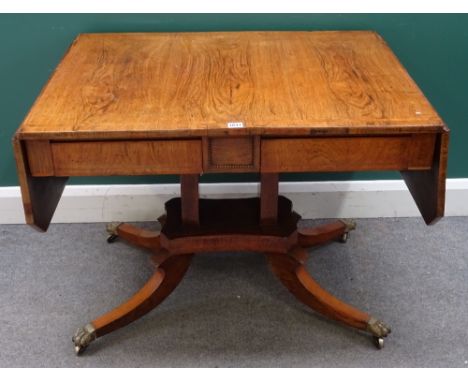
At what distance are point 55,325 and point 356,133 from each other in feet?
3.33

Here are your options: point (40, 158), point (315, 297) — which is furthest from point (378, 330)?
point (40, 158)

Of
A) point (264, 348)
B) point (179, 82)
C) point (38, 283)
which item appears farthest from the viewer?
point (38, 283)

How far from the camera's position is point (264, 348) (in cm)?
178

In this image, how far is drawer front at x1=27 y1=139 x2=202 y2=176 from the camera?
1320 mm

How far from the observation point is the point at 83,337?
1734mm

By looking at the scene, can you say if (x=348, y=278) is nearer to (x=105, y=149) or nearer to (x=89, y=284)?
(x=89, y=284)

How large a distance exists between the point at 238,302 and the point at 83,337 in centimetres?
44

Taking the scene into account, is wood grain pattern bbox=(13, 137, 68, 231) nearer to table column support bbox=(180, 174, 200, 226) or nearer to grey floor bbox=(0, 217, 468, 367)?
table column support bbox=(180, 174, 200, 226)

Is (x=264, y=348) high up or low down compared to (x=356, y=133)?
down

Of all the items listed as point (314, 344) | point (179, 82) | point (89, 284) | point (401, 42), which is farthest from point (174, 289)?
point (401, 42)

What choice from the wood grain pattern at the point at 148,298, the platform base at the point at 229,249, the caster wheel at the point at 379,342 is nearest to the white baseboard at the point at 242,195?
the platform base at the point at 229,249

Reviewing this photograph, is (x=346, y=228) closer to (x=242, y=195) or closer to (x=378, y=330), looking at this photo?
(x=242, y=195)

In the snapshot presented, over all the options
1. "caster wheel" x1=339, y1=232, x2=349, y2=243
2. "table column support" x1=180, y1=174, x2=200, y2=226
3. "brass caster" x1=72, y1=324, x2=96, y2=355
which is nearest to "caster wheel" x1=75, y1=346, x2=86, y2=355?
"brass caster" x1=72, y1=324, x2=96, y2=355

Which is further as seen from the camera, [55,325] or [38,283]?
[38,283]
